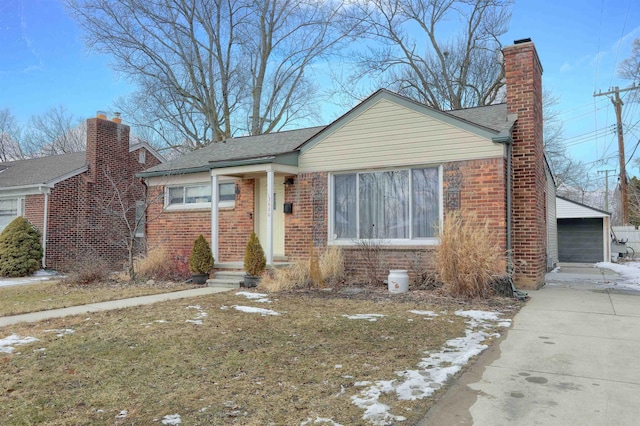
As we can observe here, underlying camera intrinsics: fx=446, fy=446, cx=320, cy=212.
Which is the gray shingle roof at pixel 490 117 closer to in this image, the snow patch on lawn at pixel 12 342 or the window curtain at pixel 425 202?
the window curtain at pixel 425 202

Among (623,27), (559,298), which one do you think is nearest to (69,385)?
A: (559,298)

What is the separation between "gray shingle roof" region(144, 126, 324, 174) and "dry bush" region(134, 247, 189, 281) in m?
2.57

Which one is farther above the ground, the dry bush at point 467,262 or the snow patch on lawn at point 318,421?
the dry bush at point 467,262

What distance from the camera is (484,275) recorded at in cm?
766

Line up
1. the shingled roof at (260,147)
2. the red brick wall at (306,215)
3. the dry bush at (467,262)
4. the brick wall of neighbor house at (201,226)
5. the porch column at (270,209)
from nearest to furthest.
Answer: the dry bush at (467,262) → the shingled roof at (260,147) → the porch column at (270,209) → the red brick wall at (306,215) → the brick wall of neighbor house at (201,226)

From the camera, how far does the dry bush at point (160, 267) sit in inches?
460

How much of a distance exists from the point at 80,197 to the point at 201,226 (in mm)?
6895

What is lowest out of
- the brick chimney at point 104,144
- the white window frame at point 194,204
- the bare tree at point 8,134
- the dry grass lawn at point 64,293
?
the dry grass lawn at point 64,293

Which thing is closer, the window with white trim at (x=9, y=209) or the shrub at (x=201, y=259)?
the shrub at (x=201, y=259)

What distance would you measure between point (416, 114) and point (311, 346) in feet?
21.0

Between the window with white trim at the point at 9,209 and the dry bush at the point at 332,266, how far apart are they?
500 inches

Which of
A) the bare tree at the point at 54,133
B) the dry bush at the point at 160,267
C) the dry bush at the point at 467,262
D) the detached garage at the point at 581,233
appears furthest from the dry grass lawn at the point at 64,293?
the bare tree at the point at 54,133

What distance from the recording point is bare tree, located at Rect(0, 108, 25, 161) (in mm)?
33906

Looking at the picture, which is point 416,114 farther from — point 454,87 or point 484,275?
point 454,87
